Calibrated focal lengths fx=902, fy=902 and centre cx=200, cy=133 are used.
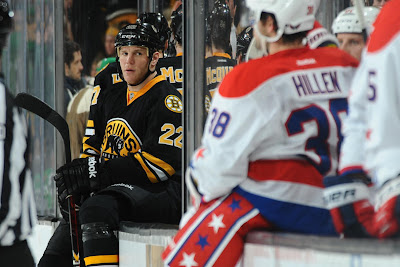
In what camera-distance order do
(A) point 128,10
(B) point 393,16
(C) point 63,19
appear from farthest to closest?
1. (A) point 128,10
2. (C) point 63,19
3. (B) point 393,16

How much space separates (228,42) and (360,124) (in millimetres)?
1171

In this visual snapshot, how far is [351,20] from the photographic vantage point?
2484mm

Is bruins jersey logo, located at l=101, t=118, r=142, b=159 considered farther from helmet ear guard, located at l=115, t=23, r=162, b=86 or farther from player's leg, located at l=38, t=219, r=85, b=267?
player's leg, located at l=38, t=219, r=85, b=267

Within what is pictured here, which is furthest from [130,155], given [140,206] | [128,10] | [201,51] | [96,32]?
[128,10]

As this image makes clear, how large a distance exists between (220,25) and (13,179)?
117 cm

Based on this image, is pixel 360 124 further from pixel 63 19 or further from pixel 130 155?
pixel 63 19

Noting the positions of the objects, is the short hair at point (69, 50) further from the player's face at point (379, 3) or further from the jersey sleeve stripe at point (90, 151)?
the player's face at point (379, 3)

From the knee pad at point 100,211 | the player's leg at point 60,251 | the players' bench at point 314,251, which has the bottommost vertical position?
the player's leg at point 60,251

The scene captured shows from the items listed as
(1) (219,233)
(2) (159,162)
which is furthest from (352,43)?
(2) (159,162)

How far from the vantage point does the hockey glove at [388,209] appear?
6.01ft

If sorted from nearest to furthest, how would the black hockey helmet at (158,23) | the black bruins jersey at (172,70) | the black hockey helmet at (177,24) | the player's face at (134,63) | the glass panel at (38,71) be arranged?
the player's face at (134,63) → the black hockey helmet at (158,23) → the black bruins jersey at (172,70) → the black hockey helmet at (177,24) → the glass panel at (38,71)

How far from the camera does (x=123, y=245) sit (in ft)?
11.1

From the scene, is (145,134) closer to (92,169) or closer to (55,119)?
(92,169)

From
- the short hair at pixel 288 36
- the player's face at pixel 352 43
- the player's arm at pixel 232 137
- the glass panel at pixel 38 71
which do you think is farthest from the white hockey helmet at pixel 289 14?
the glass panel at pixel 38 71
